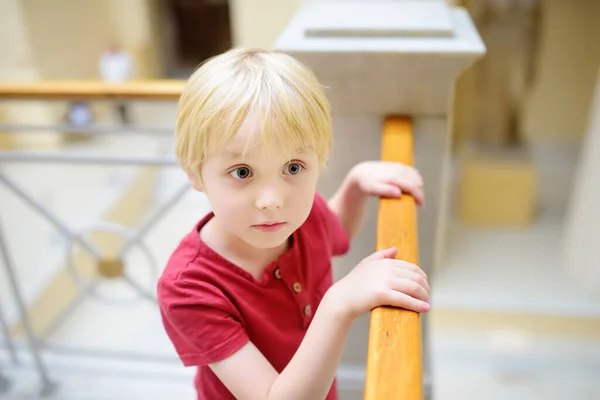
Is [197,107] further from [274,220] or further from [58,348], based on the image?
Result: [58,348]

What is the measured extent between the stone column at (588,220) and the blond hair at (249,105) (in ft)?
6.11

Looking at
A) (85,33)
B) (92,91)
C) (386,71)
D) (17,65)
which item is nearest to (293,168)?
(386,71)

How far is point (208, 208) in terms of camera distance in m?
2.79

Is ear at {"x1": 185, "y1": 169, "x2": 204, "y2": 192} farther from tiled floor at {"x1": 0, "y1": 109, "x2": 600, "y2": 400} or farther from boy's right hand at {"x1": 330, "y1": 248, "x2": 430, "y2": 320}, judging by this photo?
tiled floor at {"x1": 0, "y1": 109, "x2": 600, "y2": 400}

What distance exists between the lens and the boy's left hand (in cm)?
80

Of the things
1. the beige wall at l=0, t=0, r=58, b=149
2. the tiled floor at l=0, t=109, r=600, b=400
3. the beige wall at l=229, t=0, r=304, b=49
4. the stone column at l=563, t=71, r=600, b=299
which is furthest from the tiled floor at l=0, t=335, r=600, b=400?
the beige wall at l=0, t=0, r=58, b=149

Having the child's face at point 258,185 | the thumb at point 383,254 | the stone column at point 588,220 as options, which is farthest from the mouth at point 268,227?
the stone column at point 588,220

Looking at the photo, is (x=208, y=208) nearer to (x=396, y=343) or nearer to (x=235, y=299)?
(x=235, y=299)

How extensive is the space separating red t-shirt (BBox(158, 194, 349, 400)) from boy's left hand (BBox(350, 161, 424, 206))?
0.09 metres

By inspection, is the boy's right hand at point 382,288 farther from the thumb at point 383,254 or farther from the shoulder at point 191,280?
the shoulder at point 191,280

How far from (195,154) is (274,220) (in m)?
0.11

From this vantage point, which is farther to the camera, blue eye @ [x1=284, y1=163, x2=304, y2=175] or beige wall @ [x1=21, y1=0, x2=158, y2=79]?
beige wall @ [x1=21, y1=0, x2=158, y2=79]

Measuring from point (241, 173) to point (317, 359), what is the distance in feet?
0.72

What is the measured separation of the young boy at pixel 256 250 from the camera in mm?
597
